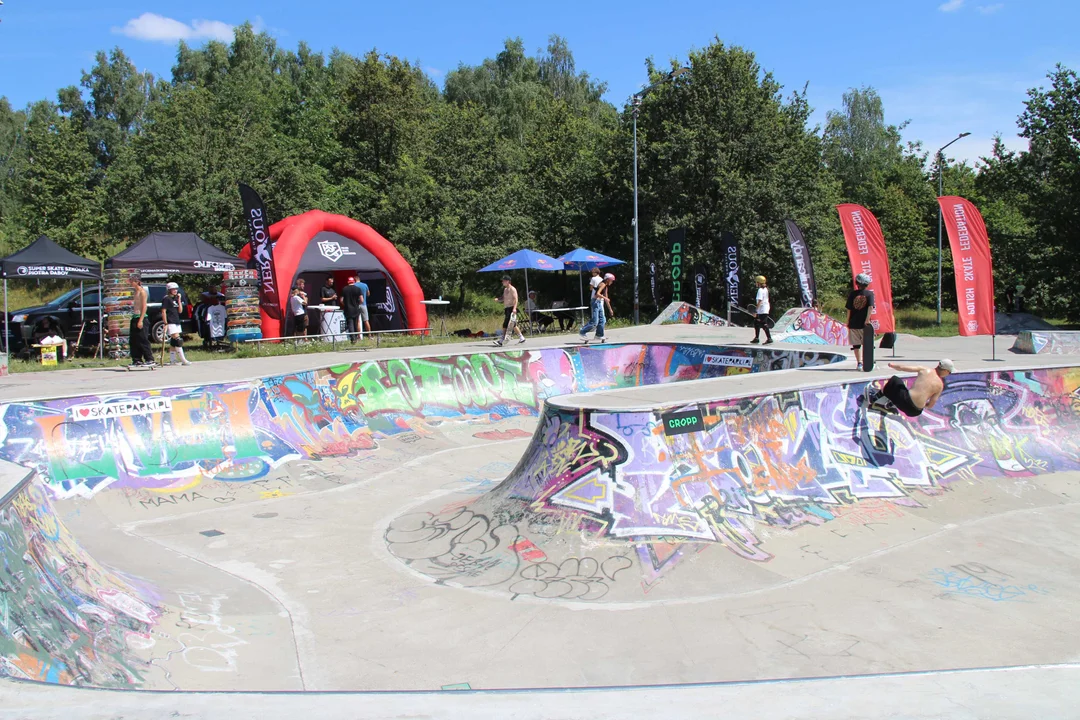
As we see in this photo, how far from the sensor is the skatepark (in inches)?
166

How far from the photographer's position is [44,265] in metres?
16.0

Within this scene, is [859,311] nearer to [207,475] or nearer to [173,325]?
[207,475]

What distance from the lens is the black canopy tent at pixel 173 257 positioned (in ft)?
56.5

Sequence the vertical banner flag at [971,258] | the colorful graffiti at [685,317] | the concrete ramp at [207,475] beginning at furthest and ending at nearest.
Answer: the colorful graffiti at [685,317], the vertical banner flag at [971,258], the concrete ramp at [207,475]

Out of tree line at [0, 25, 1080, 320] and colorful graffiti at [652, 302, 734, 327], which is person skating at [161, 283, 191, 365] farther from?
tree line at [0, 25, 1080, 320]

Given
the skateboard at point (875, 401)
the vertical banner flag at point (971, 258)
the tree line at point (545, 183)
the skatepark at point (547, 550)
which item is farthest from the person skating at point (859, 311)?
the tree line at point (545, 183)

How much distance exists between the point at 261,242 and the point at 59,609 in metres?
14.6

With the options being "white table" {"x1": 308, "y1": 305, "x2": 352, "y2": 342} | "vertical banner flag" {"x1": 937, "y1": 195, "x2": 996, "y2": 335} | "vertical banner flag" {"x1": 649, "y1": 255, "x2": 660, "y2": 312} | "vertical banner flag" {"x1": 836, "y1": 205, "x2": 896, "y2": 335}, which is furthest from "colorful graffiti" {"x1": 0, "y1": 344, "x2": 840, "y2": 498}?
"vertical banner flag" {"x1": 649, "y1": 255, "x2": 660, "y2": 312}

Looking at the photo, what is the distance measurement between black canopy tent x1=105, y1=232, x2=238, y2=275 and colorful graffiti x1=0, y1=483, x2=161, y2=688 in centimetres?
1215

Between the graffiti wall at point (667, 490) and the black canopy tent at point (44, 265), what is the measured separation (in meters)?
11.0

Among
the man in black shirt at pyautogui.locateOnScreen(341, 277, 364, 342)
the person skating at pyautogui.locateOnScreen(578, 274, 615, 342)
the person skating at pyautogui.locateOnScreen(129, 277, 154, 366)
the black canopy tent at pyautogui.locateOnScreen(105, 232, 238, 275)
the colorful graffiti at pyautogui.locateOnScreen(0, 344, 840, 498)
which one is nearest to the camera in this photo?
the colorful graffiti at pyautogui.locateOnScreen(0, 344, 840, 498)

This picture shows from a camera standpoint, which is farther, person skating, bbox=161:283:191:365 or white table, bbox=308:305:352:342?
white table, bbox=308:305:352:342

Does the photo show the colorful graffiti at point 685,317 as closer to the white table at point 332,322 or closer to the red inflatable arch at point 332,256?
the red inflatable arch at point 332,256

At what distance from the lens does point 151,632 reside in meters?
6.00
